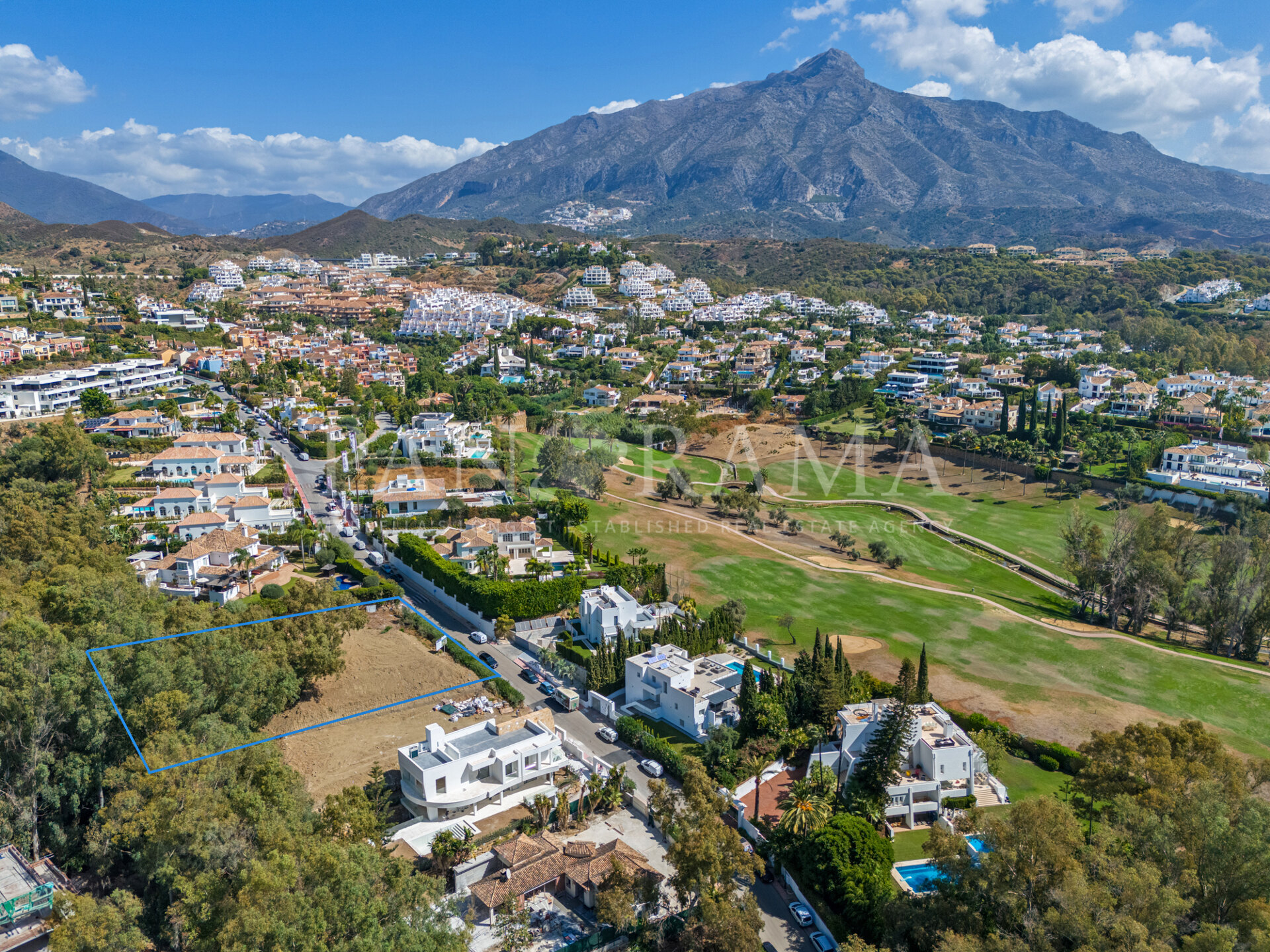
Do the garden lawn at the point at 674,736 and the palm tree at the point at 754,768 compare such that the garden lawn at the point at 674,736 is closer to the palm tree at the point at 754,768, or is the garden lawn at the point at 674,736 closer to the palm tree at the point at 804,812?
the palm tree at the point at 754,768

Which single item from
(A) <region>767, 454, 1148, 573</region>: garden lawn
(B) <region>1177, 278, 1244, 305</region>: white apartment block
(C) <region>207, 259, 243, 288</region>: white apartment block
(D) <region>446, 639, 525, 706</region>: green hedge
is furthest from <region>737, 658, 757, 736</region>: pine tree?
(C) <region>207, 259, 243, 288</region>: white apartment block

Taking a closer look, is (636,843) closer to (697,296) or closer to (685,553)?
(685,553)

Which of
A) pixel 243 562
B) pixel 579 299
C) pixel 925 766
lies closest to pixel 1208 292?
pixel 579 299

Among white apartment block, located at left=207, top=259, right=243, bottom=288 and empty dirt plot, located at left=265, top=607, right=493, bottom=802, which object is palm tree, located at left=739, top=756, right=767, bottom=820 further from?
white apartment block, located at left=207, top=259, right=243, bottom=288

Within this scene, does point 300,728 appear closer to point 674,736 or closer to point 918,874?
point 674,736

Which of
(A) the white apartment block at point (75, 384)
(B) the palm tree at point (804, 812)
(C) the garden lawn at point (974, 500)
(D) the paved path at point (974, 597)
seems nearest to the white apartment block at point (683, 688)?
(B) the palm tree at point (804, 812)

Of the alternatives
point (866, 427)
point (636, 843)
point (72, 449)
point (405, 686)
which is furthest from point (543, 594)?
point (866, 427)
